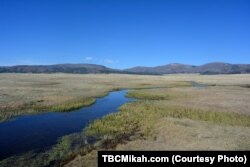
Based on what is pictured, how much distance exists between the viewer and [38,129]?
1111 inches

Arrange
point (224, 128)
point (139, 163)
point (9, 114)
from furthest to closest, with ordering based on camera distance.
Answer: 1. point (9, 114)
2. point (224, 128)
3. point (139, 163)

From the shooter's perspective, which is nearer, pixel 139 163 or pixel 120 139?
pixel 139 163

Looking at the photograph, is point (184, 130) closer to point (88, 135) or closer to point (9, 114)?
point (88, 135)

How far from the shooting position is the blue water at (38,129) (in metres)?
22.3

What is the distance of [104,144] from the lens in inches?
872

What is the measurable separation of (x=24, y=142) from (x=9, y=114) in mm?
13054

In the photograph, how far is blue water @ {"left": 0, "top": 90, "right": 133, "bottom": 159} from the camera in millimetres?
22312

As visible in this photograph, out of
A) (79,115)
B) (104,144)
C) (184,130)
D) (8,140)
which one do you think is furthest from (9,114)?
(184,130)
